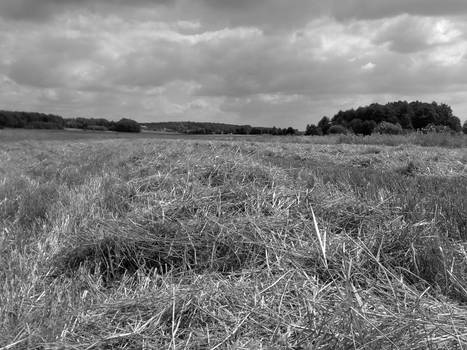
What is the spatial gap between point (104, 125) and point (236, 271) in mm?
69003

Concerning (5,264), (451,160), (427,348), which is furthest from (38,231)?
(451,160)

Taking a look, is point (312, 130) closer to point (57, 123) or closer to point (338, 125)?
point (338, 125)

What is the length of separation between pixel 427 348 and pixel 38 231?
3.00 meters

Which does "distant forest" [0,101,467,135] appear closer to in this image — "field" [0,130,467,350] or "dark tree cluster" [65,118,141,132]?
"dark tree cluster" [65,118,141,132]

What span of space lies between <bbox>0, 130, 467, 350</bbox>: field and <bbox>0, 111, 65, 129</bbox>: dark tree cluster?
62896 millimetres

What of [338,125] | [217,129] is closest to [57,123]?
[217,129]

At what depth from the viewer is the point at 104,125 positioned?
67.2 meters

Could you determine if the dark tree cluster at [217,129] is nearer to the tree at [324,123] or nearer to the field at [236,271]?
the tree at [324,123]

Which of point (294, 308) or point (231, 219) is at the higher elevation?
point (231, 219)

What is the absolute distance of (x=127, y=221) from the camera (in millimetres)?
3059

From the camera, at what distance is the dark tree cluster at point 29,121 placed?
58.8 metres

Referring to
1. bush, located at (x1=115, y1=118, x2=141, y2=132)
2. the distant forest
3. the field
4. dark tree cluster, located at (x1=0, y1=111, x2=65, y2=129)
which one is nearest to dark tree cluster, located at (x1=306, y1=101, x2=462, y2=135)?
the distant forest

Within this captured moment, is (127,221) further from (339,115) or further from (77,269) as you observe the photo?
(339,115)

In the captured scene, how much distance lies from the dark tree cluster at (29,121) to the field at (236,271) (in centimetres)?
6290
